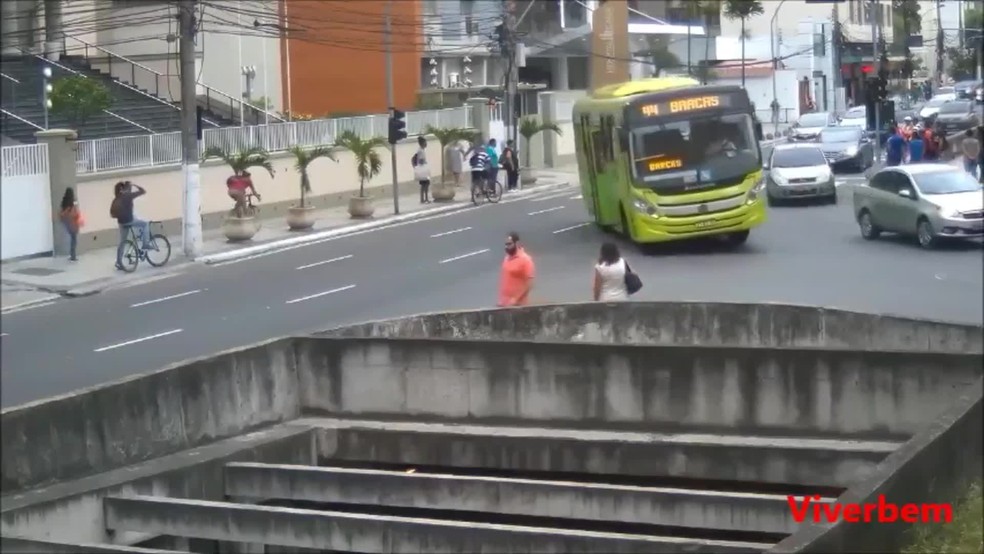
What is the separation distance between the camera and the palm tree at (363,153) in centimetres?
3512

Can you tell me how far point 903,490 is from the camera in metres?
7.72

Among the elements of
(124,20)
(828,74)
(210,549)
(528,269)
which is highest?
(124,20)

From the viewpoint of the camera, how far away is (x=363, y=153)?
3512cm

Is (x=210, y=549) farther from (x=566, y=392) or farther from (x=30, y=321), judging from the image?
(x=30, y=321)

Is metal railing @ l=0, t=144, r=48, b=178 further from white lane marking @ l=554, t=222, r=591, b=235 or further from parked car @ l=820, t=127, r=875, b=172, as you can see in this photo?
white lane marking @ l=554, t=222, r=591, b=235

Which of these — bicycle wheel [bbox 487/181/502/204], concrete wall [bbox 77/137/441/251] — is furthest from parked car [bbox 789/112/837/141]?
bicycle wheel [bbox 487/181/502/204]

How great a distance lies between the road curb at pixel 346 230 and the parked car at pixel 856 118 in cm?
1457

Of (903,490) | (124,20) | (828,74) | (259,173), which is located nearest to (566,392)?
(828,74)

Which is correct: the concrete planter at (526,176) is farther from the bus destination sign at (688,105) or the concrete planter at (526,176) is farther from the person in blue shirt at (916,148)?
the person in blue shirt at (916,148)

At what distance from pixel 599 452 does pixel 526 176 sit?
80.7 feet

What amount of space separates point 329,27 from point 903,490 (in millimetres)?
33639

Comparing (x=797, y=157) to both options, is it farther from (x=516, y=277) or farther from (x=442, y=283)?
(x=442, y=283)

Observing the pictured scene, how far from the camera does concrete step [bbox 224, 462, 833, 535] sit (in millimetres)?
11820

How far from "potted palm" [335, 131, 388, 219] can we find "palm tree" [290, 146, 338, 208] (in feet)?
2.57
